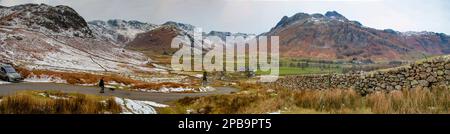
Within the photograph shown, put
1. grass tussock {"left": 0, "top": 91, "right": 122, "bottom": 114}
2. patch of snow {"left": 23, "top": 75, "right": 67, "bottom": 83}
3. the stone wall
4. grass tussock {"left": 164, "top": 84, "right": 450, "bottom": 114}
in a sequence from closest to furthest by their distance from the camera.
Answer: grass tussock {"left": 0, "top": 91, "right": 122, "bottom": 114} → grass tussock {"left": 164, "top": 84, "right": 450, "bottom": 114} → the stone wall → patch of snow {"left": 23, "top": 75, "right": 67, "bottom": 83}

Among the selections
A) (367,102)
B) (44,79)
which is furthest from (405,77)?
(44,79)

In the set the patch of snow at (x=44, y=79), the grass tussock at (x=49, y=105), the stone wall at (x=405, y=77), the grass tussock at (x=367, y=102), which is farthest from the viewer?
the patch of snow at (x=44, y=79)

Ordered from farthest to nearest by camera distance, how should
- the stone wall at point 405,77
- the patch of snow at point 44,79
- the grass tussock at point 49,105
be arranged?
the patch of snow at point 44,79
the stone wall at point 405,77
the grass tussock at point 49,105

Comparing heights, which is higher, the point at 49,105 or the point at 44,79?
the point at 49,105

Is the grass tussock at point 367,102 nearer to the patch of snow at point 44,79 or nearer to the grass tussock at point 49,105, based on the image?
the grass tussock at point 49,105

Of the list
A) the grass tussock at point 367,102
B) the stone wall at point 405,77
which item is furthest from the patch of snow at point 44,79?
the grass tussock at point 367,102

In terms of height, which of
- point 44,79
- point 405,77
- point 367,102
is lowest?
point 44,79

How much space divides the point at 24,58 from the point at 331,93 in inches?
5545

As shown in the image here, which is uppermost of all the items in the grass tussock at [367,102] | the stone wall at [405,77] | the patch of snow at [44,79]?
the stone wall at [405,77]

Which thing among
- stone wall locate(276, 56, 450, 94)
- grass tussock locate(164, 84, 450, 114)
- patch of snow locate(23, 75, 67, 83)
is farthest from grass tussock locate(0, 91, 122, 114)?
patch of snow locate(23, 75, 67, 83)

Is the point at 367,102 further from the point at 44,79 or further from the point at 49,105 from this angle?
the point at 44,79

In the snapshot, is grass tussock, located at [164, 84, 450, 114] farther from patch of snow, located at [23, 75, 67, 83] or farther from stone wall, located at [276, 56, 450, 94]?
patch of snow, located at [23, 75, 67, 83]

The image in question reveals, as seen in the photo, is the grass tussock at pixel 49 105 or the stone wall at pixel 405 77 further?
the stone wall at pixel 405 77
